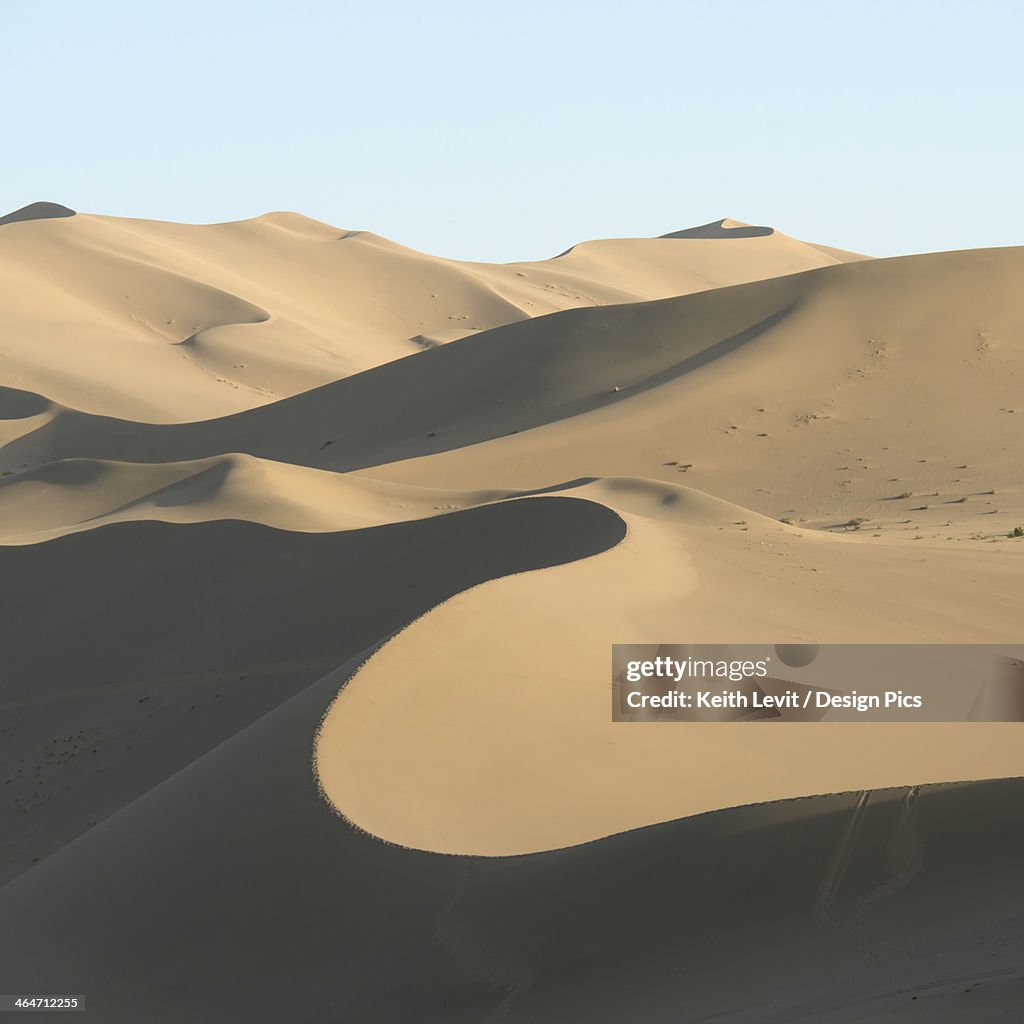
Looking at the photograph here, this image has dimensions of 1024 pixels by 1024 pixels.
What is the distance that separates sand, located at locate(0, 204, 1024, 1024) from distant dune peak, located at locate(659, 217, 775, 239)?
79229mm

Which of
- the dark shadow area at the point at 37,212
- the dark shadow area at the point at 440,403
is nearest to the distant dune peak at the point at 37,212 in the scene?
the dark shadow area at the point at 37,212

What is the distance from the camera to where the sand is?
6.36 meters

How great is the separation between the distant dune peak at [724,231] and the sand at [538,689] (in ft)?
260

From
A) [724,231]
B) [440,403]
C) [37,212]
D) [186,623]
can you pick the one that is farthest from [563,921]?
[724,231]

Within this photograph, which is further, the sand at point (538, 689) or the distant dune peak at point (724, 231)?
the distant dune peak at point (724, 231)

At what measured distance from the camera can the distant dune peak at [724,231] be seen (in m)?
116

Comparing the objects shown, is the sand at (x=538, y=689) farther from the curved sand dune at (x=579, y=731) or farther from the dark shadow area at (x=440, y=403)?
the dark shadow area at (x=440, y=403)

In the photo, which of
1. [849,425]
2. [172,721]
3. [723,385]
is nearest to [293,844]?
[172,721]

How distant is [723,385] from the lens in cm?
3180

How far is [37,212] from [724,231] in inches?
2278

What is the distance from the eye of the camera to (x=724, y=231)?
394 ft

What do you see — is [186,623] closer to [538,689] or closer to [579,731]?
[538,689]

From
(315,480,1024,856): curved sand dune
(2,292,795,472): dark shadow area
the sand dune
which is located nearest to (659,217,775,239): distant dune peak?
the sand dune

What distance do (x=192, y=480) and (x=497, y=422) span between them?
12209 mm
